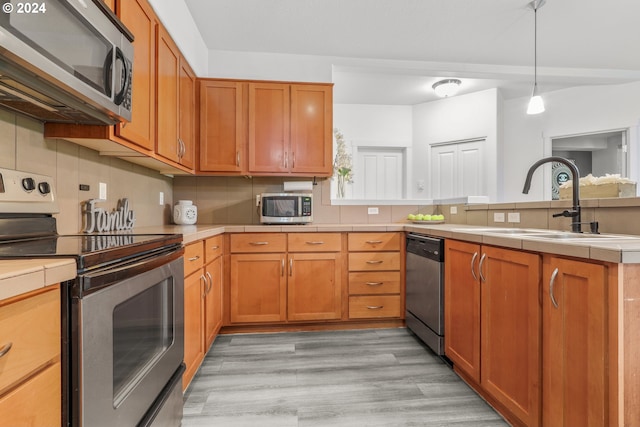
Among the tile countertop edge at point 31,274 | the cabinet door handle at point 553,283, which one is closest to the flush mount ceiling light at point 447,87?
the cabinet door handle at point 553,283

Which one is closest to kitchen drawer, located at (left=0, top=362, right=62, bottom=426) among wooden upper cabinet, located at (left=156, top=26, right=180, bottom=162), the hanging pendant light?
wooden upper cabinet, located at (left=156, top=26, right=180, bottom=162)

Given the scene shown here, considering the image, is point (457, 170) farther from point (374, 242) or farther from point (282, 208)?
point (282, 208)

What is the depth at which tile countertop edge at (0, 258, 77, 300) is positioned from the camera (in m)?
0.56

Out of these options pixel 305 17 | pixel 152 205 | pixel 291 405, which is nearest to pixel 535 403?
pixel 291 405

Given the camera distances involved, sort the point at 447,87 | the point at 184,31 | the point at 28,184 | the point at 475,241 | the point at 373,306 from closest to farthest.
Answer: the point at 28,184 → the point at 475,241 → the point at 184,31 → the point at 373,306 → the point at 447,87

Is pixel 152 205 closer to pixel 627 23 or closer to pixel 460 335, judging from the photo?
pixel 460 335

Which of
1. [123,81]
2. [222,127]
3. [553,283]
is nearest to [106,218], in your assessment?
[123,81]

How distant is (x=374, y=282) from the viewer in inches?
105

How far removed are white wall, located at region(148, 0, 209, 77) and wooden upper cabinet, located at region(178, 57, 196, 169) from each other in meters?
0.12

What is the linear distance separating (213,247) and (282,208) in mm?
743

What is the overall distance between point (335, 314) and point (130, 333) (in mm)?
1810

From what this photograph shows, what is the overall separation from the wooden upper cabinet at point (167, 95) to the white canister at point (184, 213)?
0.56m

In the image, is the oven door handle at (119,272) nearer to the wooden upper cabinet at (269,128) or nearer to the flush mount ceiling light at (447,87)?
the wooden upper cabinet at (269,128)

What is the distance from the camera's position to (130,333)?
102cm
